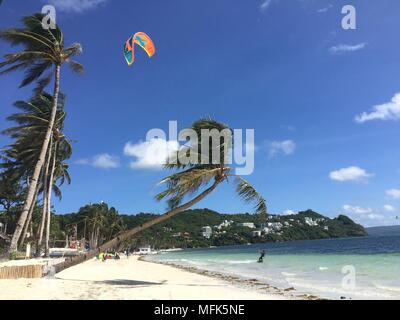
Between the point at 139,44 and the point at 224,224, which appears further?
the point at 224,224

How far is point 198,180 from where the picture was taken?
13055mm

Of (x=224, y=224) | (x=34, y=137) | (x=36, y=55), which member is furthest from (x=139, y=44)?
(x=224, y=224)

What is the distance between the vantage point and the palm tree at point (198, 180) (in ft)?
42.0

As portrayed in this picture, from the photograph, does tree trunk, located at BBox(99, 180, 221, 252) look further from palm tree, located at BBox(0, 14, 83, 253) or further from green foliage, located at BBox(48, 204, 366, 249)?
green foliage, located at BBox(48, 204, 366, 249)

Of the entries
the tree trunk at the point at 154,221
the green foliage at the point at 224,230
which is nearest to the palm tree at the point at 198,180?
the tree trunk at the point at 154,221

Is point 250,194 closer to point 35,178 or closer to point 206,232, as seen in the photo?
point 35,178

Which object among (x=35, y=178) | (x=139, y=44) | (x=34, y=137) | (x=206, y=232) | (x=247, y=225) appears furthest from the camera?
(x=247, y=225)

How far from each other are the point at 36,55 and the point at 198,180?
12685 millimetres

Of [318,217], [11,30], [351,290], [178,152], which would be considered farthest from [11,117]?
[318,217]

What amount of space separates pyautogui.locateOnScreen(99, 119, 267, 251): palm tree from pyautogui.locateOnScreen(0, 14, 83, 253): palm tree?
29.1 ft

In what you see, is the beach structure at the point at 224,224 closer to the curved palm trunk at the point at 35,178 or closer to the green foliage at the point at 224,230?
the green foliage at the point at 224,230

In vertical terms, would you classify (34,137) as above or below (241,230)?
above

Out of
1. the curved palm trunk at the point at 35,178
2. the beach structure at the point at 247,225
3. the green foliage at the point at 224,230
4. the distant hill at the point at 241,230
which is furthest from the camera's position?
the beach structure at the point at 247,225

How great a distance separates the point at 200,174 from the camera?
1285cm
